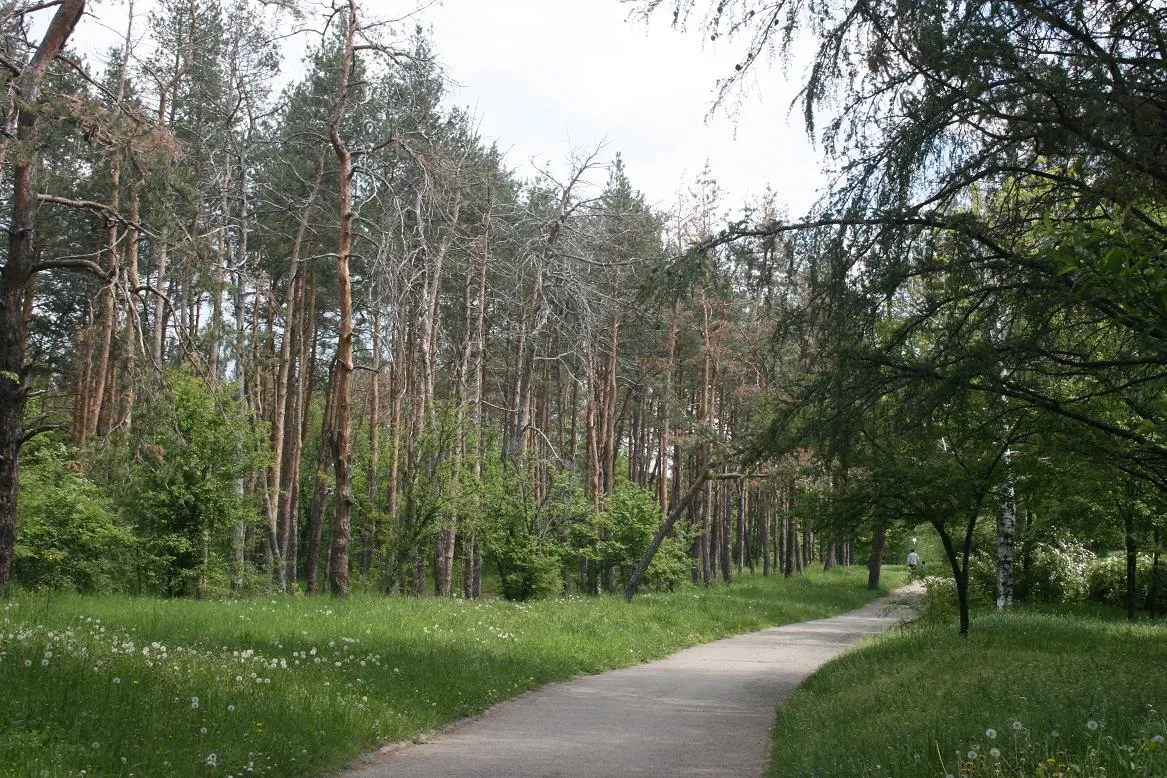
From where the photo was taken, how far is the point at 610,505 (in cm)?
2953

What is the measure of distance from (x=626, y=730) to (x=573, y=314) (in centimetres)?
1689

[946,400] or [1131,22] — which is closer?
[1131,22]

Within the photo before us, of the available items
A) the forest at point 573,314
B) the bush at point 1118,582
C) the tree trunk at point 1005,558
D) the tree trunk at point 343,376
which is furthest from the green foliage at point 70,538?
the bush at point 1118,582

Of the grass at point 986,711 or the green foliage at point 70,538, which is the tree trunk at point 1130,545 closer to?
the grass at point 986,711

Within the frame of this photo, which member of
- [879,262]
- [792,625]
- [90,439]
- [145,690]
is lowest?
[792,625]

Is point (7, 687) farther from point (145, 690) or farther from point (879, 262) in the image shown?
point (879, 262)

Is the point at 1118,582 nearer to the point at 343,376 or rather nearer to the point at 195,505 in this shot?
the point at 343,376

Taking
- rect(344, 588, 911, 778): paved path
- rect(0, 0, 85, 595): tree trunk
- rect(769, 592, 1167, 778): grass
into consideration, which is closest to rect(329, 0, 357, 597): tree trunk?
rect(344, 588, 911, 778): paved path

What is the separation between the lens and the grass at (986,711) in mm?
4961

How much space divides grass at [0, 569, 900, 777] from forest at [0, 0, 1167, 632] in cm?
251

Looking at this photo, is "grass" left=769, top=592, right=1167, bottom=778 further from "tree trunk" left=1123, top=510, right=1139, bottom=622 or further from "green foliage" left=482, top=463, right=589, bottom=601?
"green foliage" left=482, top=463, right=589, bottom=601

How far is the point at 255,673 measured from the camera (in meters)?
8.07

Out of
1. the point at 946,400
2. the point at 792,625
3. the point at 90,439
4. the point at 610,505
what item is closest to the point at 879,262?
the point at 946,400

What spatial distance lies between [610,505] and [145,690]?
23.1 meters
